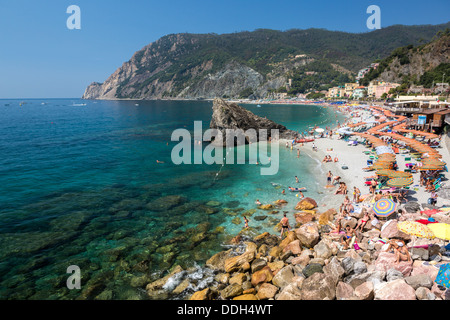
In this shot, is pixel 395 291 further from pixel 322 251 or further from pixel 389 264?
pixel 322 251

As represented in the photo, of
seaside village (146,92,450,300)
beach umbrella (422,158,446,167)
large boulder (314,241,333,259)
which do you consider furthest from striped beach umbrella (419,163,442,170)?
large boulder (314,241,333,259)

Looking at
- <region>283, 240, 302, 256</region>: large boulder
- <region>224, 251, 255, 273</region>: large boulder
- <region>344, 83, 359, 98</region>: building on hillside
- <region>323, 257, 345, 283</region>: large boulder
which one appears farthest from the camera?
<region>344, 83, 359, 98</region>: building on hillside

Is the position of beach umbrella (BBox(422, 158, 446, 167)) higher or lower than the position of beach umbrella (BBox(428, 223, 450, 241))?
higher

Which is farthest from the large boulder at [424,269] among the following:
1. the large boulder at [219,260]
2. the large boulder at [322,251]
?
the large boulder at [219,260]

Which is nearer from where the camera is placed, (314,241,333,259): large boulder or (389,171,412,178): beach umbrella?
(314,241,333,259): large boulder

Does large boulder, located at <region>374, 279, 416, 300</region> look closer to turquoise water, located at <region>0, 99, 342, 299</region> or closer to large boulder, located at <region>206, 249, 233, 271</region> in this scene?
large boulder, located at <region>206, 249, 233, 271</region>


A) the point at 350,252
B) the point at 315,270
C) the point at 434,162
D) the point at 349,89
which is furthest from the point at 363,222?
the point at 349,89
